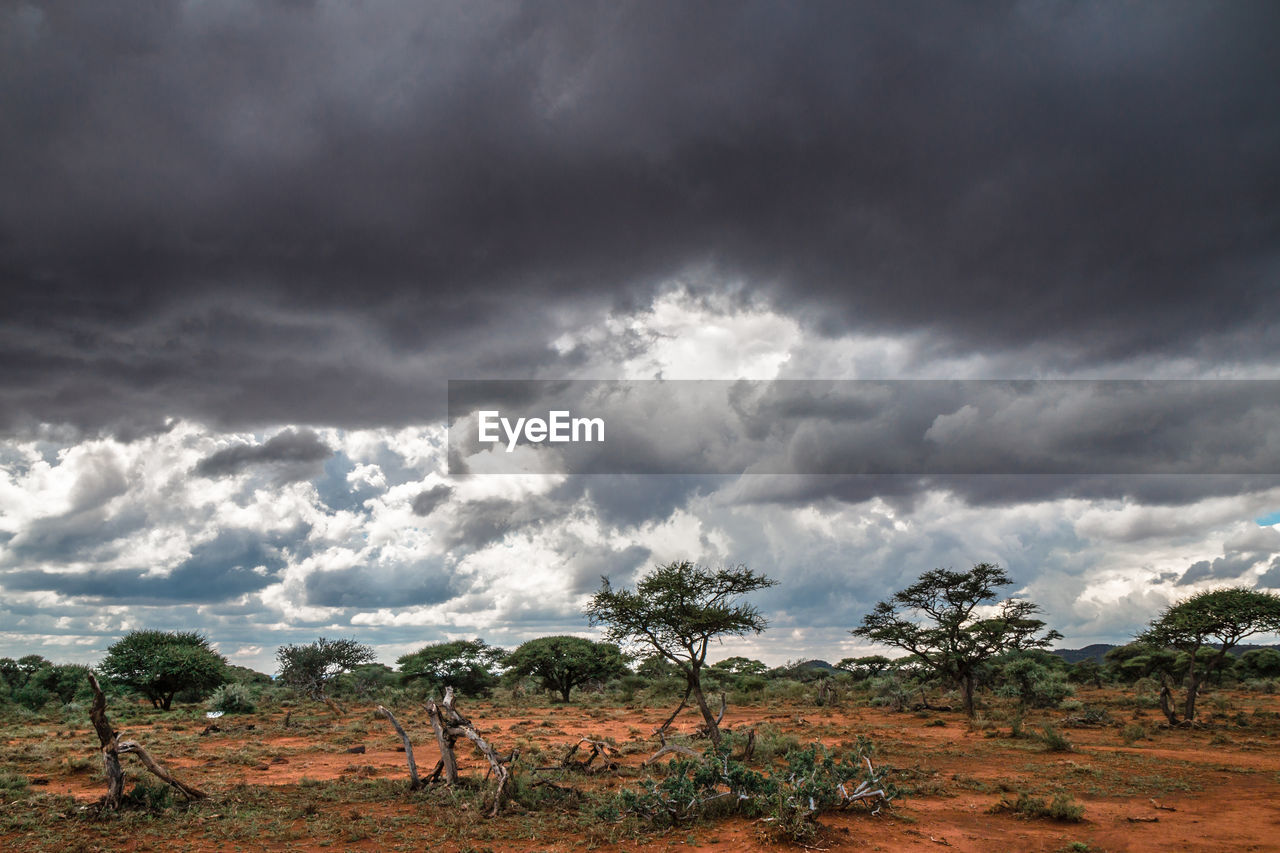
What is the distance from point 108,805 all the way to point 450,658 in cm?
4588

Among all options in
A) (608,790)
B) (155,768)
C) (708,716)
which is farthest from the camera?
(708,716)

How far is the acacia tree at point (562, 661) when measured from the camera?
53000 mm

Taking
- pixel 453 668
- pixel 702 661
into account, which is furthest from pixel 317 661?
pixel 702 661

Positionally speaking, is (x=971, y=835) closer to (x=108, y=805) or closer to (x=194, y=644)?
(x=108, y=805)

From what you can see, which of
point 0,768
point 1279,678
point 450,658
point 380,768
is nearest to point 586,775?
point 380,768

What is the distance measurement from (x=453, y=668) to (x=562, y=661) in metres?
Answer: 11.1

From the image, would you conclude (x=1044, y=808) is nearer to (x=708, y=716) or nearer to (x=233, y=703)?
(x=708, y=716)

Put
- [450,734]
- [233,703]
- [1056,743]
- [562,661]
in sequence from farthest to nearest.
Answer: [562,661] < [233,703] < [1056,743] < [450,734]

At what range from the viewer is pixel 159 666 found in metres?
41.8

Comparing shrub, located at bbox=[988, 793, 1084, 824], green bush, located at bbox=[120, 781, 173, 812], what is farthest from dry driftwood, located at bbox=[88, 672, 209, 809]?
shrub, located at bbox=[988, 793, 1084, 824]

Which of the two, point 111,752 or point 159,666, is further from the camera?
point 159,666

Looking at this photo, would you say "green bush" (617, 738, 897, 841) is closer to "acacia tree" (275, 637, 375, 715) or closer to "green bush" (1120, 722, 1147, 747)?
"green bush" (1120, 722, 1147, 747)

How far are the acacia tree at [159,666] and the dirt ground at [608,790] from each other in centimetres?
1098

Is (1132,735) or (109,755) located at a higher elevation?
(109,755)
